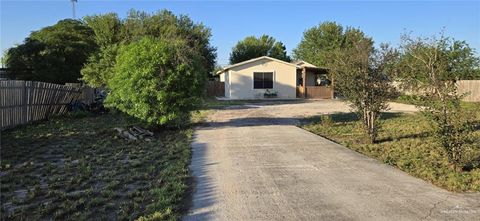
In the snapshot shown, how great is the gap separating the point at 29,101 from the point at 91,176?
8896mm

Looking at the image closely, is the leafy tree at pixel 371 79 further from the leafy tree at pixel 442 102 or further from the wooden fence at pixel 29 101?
the wooden fence at pixel 29 101

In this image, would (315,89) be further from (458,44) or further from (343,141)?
(343,141)

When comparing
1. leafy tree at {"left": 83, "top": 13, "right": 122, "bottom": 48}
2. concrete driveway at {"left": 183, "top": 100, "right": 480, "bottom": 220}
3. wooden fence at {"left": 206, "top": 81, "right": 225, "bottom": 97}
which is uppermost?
leafy tree at {"left": 83, "top": 13, "right": 122, "bottom": 48}

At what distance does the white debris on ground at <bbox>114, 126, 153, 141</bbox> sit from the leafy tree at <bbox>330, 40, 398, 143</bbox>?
17.8 feet

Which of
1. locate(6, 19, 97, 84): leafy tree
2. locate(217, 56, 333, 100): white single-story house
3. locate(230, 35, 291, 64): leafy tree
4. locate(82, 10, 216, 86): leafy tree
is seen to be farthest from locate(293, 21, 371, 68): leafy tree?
locate(6, 19, 97, 84): leafy tree

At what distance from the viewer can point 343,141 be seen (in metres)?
11.6

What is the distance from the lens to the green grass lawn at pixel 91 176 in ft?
17.4

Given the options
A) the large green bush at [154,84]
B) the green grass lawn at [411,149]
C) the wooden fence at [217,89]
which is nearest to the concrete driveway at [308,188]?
the green grass lawn at [411,149]

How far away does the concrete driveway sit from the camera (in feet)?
17.2

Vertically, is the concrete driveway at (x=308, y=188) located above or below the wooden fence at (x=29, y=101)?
below

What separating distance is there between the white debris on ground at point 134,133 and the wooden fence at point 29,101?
3.23 m

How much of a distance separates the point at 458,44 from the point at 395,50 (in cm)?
3411

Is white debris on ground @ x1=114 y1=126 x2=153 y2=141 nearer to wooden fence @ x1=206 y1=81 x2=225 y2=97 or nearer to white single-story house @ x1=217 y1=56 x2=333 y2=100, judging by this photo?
white single-story house @ x1=217 y1=56 x2=333 y2=100

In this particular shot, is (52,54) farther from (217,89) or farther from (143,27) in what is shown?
(217,89)
